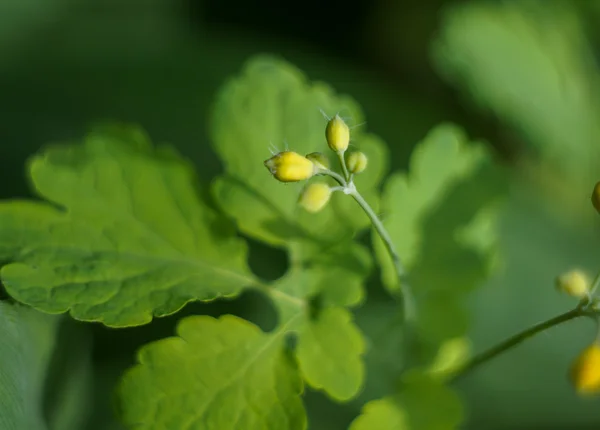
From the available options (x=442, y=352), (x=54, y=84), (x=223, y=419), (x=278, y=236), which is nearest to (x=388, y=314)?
(x=442, y=352)

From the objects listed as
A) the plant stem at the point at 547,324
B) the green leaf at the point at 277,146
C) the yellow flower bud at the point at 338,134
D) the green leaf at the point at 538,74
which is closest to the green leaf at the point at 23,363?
the green leaf at the point at 277,146

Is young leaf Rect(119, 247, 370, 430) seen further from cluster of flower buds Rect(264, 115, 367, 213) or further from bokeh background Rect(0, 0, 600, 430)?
bokeh background Rect(0, 0, 600, 430)

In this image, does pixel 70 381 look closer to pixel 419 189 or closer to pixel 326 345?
pixel 326 345

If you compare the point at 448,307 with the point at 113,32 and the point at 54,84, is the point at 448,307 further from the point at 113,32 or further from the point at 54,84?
the point at 113,32

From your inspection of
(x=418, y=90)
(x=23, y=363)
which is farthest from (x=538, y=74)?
(x=23, y=363)

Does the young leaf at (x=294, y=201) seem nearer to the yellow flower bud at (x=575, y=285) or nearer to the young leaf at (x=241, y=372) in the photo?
the young leaf at (x=241, y=372)

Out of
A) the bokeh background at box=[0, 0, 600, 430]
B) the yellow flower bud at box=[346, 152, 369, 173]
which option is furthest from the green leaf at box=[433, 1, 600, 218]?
the yellow flower bud at box=[346, 152, 369, 173]
